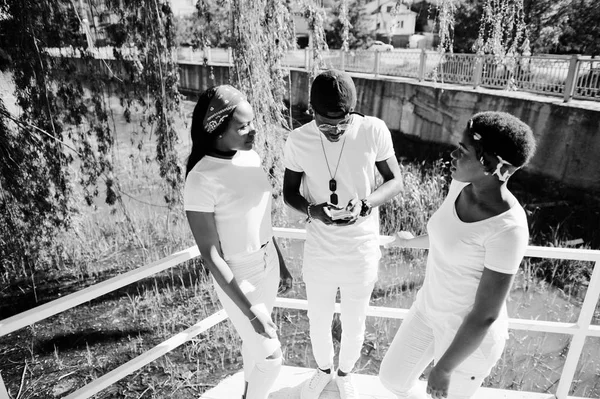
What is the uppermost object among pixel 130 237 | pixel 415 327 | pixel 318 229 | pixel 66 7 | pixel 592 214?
pixel 66 7

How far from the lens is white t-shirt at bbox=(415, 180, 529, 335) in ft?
4.71

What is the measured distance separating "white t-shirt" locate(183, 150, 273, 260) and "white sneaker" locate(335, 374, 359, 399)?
0.97m

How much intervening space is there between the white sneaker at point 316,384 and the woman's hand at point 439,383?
82 centimetres

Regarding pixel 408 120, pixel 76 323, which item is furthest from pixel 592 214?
pixel 76 323

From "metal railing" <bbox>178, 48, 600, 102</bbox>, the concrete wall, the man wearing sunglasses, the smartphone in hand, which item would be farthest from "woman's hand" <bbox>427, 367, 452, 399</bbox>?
"metal railing" <bbox>178, 48, 600, 102</bbox>

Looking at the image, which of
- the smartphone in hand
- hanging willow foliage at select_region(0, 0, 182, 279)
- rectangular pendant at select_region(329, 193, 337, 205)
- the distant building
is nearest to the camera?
the smartphone in hand

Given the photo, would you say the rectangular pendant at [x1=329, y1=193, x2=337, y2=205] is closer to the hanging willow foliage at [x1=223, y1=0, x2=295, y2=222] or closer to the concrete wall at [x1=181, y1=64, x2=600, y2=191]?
the hanging willow foliage at [x1=223, y1=0, x2=295, y2=222]

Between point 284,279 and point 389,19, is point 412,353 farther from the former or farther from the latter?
point 389,19

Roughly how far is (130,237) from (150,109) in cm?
234

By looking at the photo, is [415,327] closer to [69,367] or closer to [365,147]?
[365,147]

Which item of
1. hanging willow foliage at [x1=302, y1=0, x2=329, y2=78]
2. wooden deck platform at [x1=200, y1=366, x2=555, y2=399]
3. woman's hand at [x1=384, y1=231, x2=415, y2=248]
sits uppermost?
hanging willow foliage at [x1=302, y1=0, x2=329, y2=78]

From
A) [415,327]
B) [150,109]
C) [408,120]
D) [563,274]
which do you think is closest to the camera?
[415,327]

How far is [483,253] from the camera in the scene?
1533 mm

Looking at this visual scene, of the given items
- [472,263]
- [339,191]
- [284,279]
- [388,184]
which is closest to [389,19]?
[388,184]
